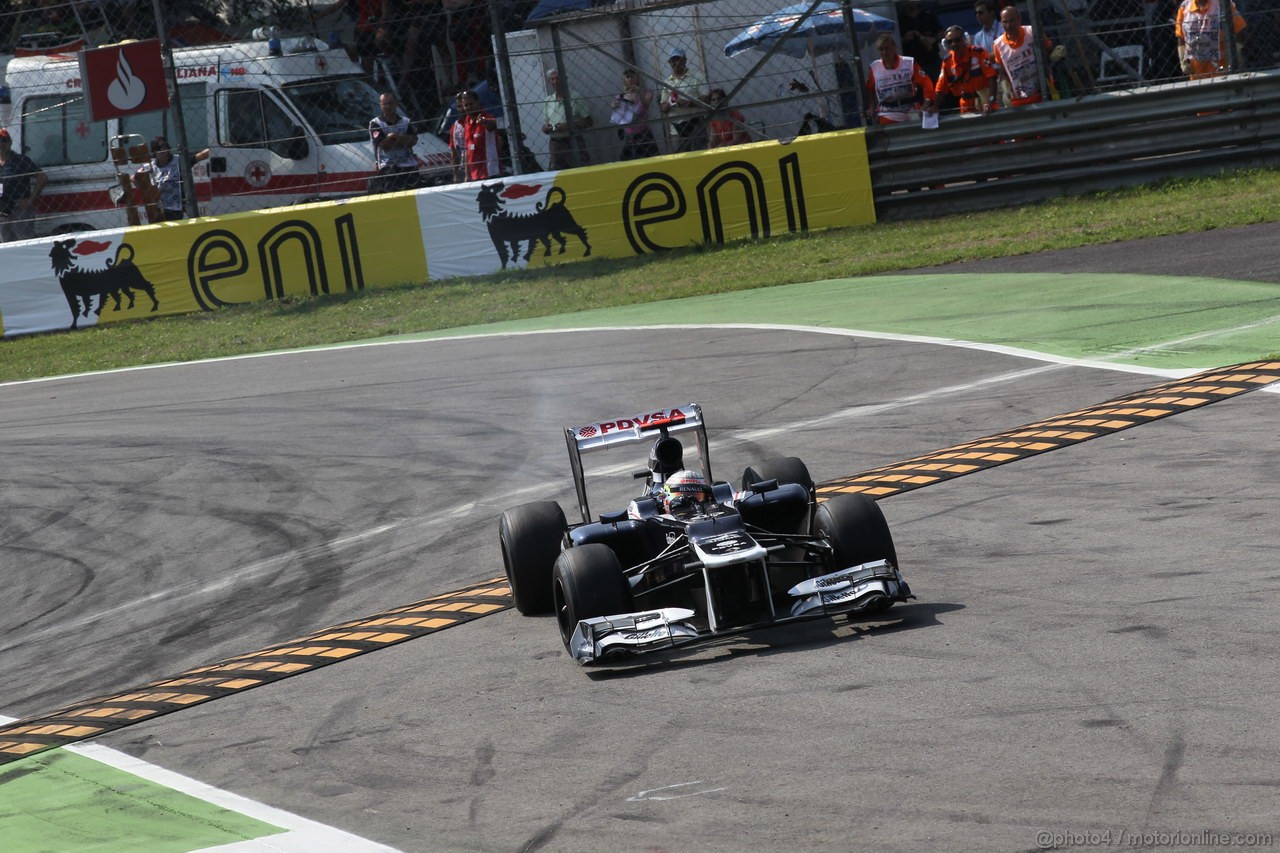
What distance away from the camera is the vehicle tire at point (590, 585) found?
645cm

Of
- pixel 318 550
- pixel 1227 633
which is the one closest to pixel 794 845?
pixel 1227 633

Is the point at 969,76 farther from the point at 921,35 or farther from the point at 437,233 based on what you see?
the point at 437,233

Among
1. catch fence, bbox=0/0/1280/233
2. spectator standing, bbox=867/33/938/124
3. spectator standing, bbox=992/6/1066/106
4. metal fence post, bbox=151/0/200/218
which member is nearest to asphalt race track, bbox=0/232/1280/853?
spectator standing, bbox=867/33/938/124

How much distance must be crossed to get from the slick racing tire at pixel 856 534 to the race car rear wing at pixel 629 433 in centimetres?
91

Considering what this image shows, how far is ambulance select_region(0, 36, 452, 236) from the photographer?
68.2 feet

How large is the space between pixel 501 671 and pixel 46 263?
14576mm

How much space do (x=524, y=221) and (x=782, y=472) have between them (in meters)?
11.3

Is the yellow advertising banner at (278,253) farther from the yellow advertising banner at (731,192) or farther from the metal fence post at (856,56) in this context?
the metal fence post at (856,56)

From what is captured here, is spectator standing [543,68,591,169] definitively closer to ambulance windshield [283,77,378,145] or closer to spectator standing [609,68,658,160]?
spectator standing [609,68,658,160]

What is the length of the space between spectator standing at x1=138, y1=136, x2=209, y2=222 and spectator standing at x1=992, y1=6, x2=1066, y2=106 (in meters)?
10.4

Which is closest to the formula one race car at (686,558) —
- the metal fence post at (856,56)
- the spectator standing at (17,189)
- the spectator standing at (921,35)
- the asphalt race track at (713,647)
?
the asphalt race track at (713,647)

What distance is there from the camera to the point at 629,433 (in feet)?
24.7

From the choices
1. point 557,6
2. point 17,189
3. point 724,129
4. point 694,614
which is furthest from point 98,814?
point 557,6

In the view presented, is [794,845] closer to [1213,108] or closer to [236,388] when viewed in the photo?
[236,388]
